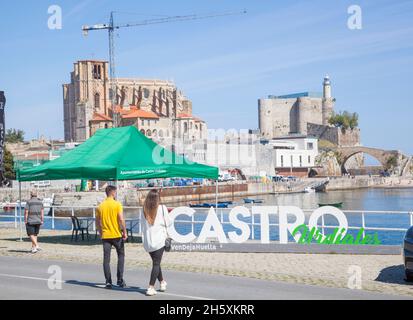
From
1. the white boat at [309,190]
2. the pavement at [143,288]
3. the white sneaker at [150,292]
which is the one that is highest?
the white sneaker at [150,292]

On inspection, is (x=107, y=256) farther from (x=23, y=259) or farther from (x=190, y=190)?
(x=190, y=190)

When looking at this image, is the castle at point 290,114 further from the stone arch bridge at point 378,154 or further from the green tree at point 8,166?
the green tree at point 8,166

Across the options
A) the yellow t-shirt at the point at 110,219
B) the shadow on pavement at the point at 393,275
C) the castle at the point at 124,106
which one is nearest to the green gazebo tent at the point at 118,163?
the yellow t-shirt at the point at 110,219

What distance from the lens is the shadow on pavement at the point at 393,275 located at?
11.9 m

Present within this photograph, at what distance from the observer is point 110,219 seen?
10867mm

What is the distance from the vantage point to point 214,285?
36.4 ft

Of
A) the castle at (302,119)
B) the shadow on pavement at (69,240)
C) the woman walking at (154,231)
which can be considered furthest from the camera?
the castle at (302,119)

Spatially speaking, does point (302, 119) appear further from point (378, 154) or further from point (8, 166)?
point (8, 166)

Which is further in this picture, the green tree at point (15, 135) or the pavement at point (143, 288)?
the green tree at point (15, 135)

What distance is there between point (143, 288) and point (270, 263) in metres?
4.38

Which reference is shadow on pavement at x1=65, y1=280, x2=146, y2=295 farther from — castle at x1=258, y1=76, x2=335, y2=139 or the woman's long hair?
castle at x1=258, y1=76, x2=335, y2=139

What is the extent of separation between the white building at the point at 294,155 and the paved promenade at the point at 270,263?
112010 millimetres

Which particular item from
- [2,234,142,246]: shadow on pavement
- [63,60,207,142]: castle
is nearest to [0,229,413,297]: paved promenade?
[2,234,142,246]: shadow on pavement
